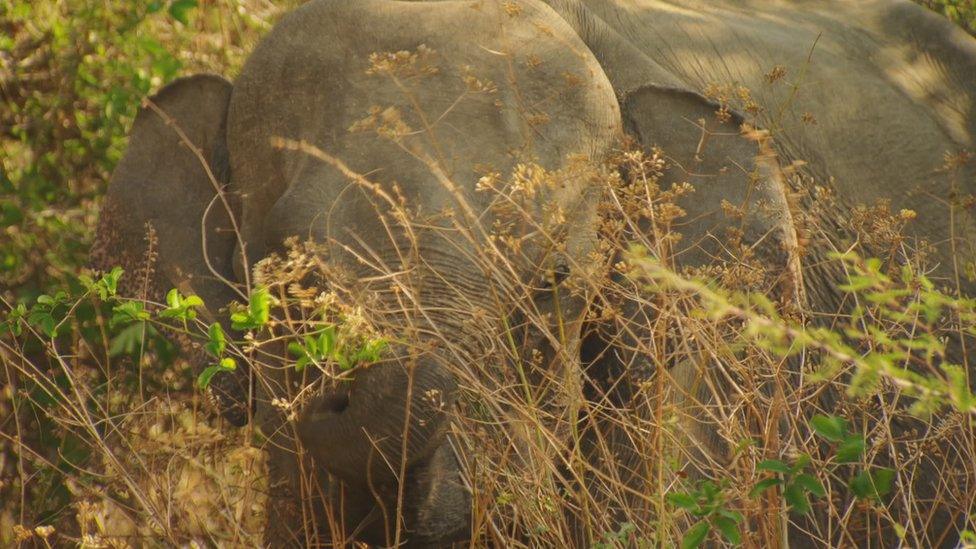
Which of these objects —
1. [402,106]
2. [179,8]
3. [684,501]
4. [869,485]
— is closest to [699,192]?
[402,106]

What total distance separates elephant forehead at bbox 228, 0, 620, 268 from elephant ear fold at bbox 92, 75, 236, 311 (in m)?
0.17

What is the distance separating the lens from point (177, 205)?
178 inches

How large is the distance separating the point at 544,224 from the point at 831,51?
2.76m

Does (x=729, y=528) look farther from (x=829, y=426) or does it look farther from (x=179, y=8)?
(x=179, y=8)

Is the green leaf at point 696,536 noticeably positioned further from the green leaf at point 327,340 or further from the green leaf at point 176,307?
the green leaf at point 176,307

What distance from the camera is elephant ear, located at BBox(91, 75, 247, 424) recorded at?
4402 millimetres


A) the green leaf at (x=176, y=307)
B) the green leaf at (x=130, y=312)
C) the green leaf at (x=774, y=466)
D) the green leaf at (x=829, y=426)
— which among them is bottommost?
the green leaf at (x=130, y=312)

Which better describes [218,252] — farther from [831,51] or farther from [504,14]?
[831,51]

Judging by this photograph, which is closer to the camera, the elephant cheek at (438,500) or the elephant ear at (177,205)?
the elephant cheek at (438,500)

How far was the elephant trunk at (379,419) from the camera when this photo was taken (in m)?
3.12

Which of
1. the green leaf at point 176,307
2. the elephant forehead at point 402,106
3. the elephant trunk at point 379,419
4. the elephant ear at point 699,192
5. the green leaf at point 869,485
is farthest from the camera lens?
the elephant ear at point 699,192

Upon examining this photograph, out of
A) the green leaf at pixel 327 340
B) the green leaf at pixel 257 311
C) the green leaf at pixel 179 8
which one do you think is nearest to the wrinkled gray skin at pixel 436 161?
the green leaf at pixel 327 340

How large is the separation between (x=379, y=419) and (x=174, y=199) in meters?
1.65

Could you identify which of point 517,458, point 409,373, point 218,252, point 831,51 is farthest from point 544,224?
point 831,51
